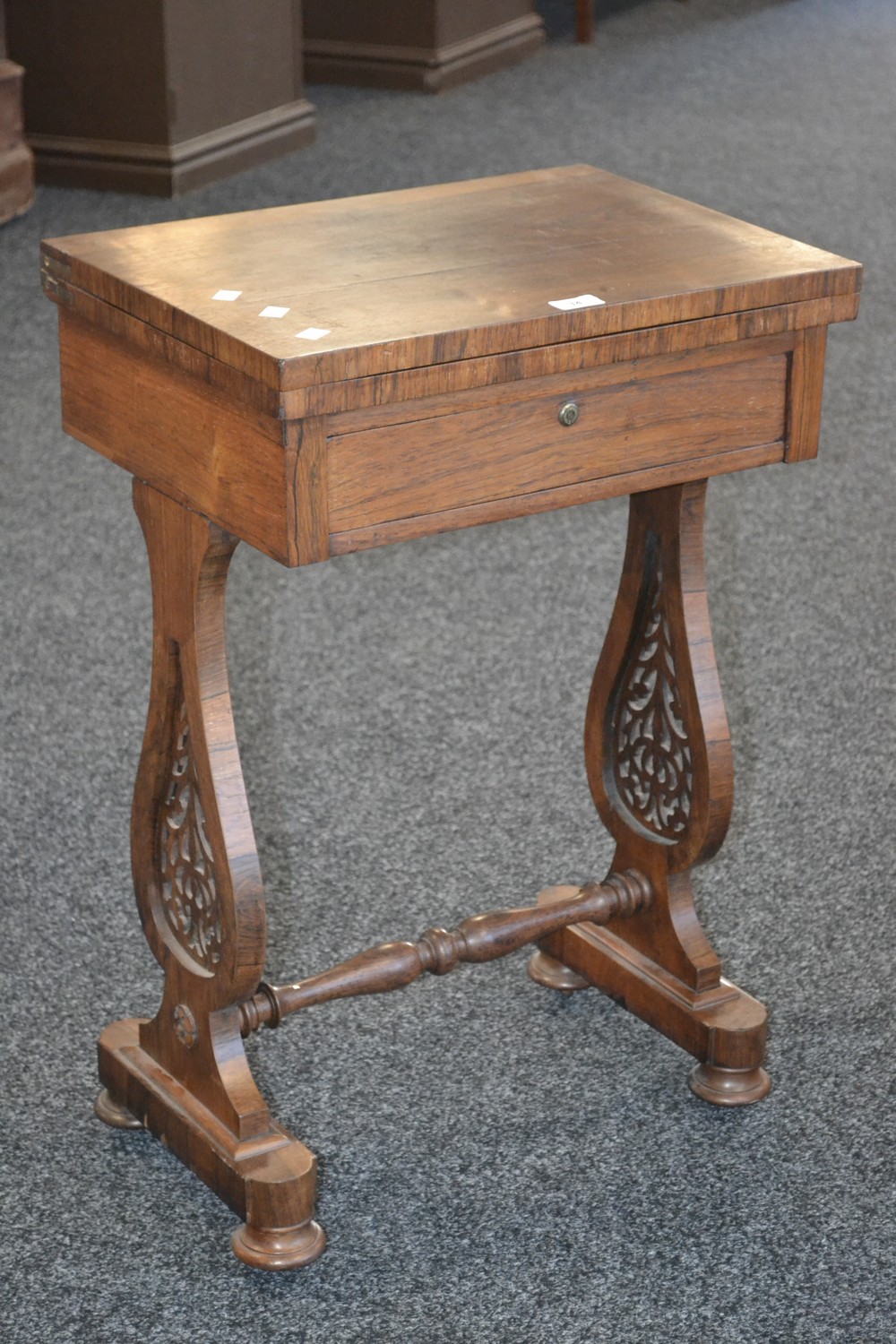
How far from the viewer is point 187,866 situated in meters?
1.86

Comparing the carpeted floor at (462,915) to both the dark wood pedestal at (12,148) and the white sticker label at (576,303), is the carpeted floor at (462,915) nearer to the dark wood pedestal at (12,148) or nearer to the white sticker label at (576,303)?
the dark wood pedestal at (12,148)

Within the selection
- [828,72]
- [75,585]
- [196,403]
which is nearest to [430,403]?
[196,403]

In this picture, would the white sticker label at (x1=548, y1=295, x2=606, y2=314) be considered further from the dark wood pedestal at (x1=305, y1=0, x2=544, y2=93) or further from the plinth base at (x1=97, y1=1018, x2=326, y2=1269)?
the dark wood pedestal at (x1=305, y1=0, x2=544, y2=93)

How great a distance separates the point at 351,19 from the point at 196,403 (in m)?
5.48

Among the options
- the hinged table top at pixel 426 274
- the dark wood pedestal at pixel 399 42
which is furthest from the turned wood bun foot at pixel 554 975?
the dark wood pedestal at pixel 399 42

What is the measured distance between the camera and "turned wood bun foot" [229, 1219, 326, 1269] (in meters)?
1.81

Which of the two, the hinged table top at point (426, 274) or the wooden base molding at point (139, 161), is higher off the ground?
the hinged table top at point (426, 274)

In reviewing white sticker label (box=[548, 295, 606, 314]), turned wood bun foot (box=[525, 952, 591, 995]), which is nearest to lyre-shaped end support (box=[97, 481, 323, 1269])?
white sticker label (box=[548, 295, 606, 314])

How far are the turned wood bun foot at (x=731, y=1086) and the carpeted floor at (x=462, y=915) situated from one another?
0.07 feet

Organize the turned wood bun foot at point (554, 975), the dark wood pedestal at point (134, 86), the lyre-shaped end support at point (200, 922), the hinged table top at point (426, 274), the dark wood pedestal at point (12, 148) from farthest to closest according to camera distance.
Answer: the dark wood pedestal at point (134, 86) < the dark wood pedestal at point (12, 148) < the turned wood bun foot at point (554, 975) < the lyre-shaped end support at point (200, 922) < the hinged table top at point (426, 274)

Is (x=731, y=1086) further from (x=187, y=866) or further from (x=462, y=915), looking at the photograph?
(x=187, y=866)

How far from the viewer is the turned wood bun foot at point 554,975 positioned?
2.27 metres

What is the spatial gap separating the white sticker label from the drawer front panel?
71 mm

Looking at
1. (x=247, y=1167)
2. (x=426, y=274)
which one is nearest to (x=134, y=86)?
(x=426, y=274)
